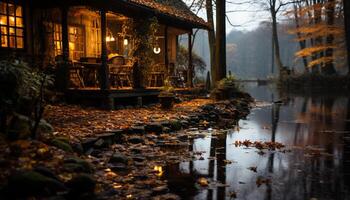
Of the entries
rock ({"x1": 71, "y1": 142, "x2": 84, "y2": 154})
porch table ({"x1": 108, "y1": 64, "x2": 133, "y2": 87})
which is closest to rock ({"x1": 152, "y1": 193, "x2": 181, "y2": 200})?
rock ({"x1": 71, "y1": 142, "x2": 84, "y2": 154})

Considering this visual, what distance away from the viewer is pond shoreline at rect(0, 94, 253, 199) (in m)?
4.62

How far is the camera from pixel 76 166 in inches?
210

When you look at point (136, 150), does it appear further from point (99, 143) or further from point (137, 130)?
point (137, 130)

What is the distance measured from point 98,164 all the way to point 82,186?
4.95ft

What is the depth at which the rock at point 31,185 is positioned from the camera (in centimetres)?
435

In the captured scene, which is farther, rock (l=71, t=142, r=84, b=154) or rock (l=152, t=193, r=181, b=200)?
rock (l=71, t=142, r=84, b=154)

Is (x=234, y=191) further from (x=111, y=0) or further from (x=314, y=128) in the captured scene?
(x=111, y=0)

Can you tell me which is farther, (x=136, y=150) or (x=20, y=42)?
(x=20, y=42)

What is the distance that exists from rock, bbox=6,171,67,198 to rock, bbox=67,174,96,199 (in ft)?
0.51

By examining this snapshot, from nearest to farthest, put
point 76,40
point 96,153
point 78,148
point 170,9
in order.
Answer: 1. point 78,148
2. point 96,153
3. point 76,40
4. point 170,9

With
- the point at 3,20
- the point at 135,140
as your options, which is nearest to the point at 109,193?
the point at 135,140

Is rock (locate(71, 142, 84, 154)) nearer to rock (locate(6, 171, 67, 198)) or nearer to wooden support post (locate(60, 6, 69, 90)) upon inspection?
rock (locate(6, 171, 67, 198))

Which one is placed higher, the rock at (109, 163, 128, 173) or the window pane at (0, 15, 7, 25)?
the window pane at (0, 15, 7, 25)

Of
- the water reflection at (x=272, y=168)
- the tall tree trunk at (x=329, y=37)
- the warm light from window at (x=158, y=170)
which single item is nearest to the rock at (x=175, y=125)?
the water reflection at (x=272, y=168)
